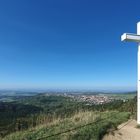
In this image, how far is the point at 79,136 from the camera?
17.9 feet

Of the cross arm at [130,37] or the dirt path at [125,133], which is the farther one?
the cross arm at [130,37]

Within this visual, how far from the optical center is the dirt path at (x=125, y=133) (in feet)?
19.3

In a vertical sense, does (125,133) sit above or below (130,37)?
below

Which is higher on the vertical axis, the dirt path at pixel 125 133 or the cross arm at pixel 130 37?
the cross arm at pixel 130 37

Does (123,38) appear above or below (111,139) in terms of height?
above

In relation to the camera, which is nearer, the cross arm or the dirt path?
the dirt path

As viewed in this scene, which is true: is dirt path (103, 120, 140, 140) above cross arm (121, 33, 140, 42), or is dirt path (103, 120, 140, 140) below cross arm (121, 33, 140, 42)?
A: below

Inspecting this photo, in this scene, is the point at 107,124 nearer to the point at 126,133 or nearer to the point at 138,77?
the point at 126,133

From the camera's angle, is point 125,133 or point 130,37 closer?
point 125,133

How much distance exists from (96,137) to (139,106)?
2.39 m

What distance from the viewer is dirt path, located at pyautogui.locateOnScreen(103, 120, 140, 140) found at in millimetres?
5883

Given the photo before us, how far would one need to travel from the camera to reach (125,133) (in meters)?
6.31

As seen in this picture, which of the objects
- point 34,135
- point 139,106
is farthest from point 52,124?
point 139,106

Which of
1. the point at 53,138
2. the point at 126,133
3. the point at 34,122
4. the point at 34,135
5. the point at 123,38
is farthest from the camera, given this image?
the point at 34,122
